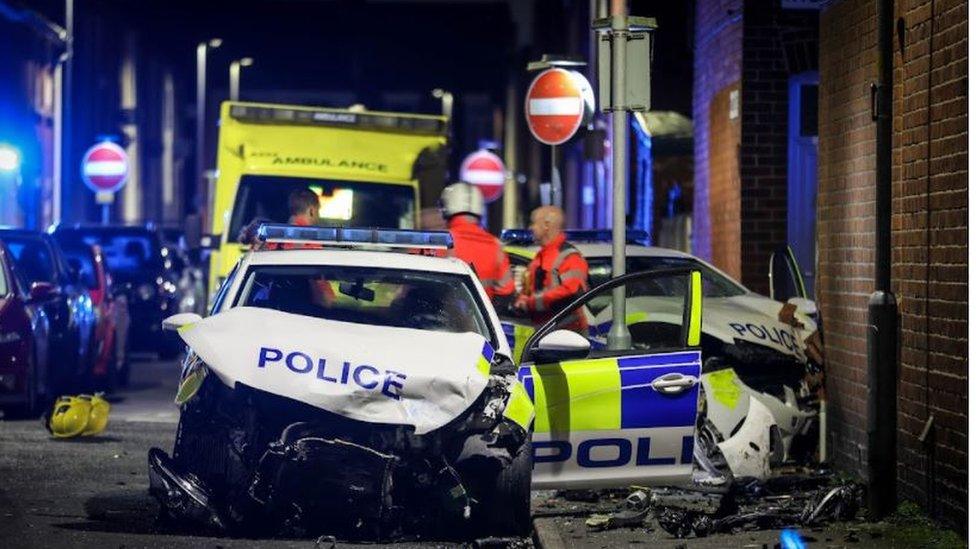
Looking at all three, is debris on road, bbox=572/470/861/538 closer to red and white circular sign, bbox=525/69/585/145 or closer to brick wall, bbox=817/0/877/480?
brick wall, bbox=817/0/877/480

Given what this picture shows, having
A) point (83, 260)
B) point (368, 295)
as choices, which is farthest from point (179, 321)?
point (83, 260)

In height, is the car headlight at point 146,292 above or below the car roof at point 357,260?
below

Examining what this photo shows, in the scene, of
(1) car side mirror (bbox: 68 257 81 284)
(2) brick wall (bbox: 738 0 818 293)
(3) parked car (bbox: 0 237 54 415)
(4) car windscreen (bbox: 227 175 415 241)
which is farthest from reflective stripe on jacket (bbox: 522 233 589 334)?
(1) car side mirror (bbox: 68 257 81 284)

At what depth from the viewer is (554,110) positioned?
55.9 ft

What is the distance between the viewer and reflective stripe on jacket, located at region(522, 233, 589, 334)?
477 inches

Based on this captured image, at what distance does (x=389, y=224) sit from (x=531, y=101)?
95.5 inches

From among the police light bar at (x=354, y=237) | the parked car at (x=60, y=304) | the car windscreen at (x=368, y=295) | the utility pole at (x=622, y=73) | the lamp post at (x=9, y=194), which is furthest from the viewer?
the lamp post at (x=9, y=194)

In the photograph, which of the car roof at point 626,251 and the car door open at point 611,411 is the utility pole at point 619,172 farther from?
the car roof at point 626,251

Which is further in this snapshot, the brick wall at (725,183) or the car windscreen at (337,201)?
the car windscreen at (337,201)

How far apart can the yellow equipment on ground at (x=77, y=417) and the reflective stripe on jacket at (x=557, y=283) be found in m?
3.76

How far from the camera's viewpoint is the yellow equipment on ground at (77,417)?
1433cm

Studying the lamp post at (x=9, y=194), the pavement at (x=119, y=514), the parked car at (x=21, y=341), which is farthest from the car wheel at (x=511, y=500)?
the lamp post at (x=9, y=194)

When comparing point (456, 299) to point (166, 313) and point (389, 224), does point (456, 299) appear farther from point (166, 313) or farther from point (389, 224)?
point (166, 313)

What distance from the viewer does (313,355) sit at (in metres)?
9.14
